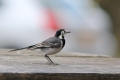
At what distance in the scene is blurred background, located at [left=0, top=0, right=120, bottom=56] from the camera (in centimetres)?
863

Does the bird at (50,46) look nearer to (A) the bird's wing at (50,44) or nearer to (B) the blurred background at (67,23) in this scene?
(A) the bird's wing at (50,44)

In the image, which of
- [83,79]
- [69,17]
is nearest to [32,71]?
[83,79]

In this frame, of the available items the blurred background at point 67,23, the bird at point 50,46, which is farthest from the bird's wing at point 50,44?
the blurred background at point 67,23

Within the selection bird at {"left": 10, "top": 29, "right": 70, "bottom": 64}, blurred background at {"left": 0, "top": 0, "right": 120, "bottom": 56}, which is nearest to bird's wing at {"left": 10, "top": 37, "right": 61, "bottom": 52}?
bird at {"left": 10, "top": 29, "right": 70, "bottom": 64}

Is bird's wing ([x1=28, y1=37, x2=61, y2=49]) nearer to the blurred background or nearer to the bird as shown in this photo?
the bird

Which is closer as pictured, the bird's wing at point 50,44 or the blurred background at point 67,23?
the bird's wing at point 50,44

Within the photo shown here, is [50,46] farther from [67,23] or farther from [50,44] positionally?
[67,23]

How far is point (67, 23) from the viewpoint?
9.23 metres

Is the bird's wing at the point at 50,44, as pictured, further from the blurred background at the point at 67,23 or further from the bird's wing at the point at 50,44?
the blurred background at the point at 67,23

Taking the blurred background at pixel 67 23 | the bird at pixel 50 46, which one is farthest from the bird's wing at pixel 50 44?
the blurred background at pixel 67 23

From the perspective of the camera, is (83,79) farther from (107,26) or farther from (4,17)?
(107,26)

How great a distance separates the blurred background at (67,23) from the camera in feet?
28.3

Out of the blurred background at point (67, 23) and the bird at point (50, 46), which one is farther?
the blurred background at point (67, 23)

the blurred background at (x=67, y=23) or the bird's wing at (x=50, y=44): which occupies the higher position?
the bird's wing at (x=50, y=44)
